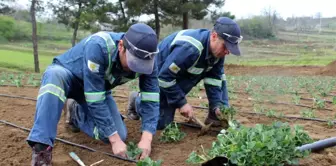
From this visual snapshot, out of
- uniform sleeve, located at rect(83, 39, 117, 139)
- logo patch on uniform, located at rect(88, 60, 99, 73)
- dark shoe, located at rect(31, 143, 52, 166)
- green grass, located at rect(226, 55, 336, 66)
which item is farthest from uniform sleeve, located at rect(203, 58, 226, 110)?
green grass, located at rect(226, 55, 336, 66)

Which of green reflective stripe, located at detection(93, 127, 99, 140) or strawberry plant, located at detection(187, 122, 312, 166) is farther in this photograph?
green reflective stripe, located at detection(93, 127, 99, 140)

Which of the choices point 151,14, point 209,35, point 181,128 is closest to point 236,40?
point 209,35

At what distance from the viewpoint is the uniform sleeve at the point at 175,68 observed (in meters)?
3.91

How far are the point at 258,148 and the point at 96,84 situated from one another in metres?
1.42

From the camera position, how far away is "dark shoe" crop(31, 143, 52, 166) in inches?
114

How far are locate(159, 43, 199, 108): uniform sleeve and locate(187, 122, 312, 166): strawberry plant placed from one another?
1.28 meters

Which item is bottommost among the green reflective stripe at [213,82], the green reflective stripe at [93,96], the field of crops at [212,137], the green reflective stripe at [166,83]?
the field of crops at [212,137]

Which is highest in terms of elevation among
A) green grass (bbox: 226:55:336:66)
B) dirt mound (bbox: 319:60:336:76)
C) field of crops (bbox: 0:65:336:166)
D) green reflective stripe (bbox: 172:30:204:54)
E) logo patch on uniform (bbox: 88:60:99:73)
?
green reflective stripe (bbox: 172:30:204:54)

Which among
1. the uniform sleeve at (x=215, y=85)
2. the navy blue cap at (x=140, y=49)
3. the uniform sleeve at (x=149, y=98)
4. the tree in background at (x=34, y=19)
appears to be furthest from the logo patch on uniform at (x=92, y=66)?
the tree in background at (x=34, y=19)

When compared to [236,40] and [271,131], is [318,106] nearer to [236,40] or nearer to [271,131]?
[236,40]

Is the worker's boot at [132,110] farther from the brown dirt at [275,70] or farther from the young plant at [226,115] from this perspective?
the brown dirt at [275,70]

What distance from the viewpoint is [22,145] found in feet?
11.8

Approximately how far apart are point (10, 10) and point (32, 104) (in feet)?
66.0

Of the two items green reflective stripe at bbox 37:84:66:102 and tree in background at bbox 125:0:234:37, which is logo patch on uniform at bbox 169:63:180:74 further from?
tree in background at bbox 125:0:234:37
